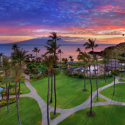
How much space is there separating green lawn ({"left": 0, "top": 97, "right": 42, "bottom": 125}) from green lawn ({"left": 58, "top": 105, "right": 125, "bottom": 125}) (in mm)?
4740

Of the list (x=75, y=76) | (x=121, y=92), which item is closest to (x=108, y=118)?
(x=121, y=92)

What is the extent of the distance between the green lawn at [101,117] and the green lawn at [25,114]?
4740 mm

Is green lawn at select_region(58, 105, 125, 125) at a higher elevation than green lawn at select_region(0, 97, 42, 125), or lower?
higher

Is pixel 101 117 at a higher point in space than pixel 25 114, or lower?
higher

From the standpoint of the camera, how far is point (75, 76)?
46.7 metres

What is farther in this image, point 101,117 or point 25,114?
A: point 25,114

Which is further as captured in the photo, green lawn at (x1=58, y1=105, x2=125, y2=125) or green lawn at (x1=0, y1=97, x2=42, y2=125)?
green lawn at (x1=0, y1=97, x2=42, y2=125)

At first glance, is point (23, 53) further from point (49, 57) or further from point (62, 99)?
point (62, 99)

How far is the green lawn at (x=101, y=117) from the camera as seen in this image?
55.7ft

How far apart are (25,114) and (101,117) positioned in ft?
44.1

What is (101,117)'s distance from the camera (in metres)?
18.3

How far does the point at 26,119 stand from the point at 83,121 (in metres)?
9.51

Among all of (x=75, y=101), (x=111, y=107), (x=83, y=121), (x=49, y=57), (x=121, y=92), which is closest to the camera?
(x=49, y=57)

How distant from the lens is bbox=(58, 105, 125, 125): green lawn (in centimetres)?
1698
